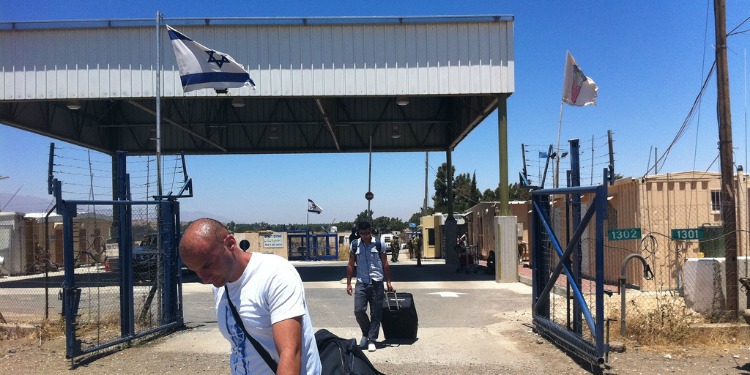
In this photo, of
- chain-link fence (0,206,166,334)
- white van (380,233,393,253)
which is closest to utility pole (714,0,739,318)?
white van (380,233,393,253)

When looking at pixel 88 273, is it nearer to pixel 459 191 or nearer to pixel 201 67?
pixel 201 67

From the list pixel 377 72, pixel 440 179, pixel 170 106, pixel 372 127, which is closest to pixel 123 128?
pixel 170 106

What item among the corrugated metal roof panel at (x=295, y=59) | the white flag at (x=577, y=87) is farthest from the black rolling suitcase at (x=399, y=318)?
the white flag at (x=577, y=87)

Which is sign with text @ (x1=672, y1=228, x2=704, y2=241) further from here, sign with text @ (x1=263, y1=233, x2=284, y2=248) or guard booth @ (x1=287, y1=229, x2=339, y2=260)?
sign with text @ (x1=263, y1=233, x2=284, y2=248)

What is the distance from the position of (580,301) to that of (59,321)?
8.18 metres

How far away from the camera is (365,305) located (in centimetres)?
836

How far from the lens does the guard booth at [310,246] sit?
114ft

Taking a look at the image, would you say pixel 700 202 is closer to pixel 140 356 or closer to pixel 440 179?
pixel 140 356

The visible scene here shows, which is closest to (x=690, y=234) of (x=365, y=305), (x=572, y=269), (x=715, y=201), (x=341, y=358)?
(x=572, y=269)

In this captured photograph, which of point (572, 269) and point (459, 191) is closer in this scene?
point (572, 269)

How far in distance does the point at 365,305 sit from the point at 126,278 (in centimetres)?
355

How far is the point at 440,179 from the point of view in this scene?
6444cm

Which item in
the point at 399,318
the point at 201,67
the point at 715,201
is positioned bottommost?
the point at 399,318

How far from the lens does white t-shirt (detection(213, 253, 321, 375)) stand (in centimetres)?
265
